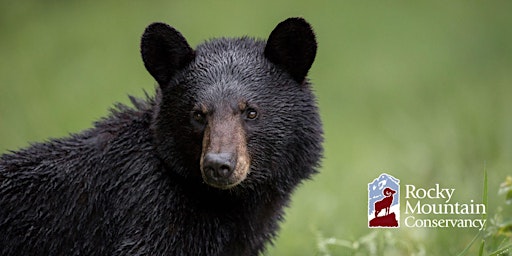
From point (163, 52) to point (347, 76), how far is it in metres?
9.65

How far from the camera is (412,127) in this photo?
1238 cm

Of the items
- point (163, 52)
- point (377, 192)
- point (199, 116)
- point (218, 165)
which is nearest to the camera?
point (218, 165)

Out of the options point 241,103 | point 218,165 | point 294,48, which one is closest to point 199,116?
point 241,103

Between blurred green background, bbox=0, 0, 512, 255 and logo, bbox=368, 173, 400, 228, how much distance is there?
2191 millimetres

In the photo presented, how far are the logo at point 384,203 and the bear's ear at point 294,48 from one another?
1.20 meters

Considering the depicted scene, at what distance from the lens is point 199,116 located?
6.02 metres

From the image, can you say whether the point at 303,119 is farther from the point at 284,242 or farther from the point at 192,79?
the point at 284,242

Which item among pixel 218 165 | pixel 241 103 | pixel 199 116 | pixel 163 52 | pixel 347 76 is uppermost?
pixel 347 76

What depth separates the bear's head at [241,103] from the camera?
19.7ft

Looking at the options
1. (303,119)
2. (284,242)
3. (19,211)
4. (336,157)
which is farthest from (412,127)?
(19,211)

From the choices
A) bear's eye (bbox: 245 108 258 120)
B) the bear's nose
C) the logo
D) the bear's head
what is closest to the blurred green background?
the logo

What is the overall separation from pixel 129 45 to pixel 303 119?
34.0ft

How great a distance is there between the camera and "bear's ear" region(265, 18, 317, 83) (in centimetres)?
625

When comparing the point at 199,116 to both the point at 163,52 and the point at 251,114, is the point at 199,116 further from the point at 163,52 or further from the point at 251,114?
the point at 163,52
